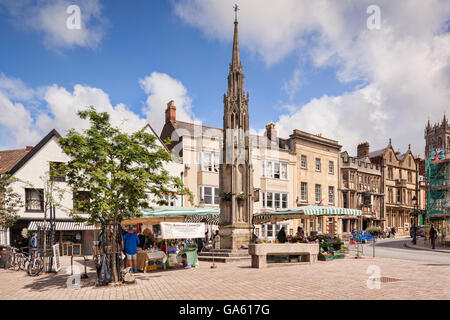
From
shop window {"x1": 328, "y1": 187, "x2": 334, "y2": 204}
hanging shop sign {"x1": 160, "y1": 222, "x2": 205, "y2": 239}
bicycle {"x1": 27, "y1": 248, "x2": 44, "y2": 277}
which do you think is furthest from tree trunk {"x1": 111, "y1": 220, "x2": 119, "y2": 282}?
shop window {"x1": 328, "y1": 187, "x2": 334, "y2": 204}

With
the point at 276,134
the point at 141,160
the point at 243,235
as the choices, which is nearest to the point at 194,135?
the point at 276,134

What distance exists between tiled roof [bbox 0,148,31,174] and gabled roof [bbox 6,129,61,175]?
2.79 feet

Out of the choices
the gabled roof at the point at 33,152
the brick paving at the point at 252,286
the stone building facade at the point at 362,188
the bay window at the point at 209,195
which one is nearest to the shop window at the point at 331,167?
the stone building facade at the point at 362,188

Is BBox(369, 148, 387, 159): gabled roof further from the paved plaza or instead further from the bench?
the paved plaza

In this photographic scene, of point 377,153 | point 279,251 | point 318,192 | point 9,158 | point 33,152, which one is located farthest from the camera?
point 377,153

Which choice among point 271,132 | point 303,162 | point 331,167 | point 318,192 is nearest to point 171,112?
point 271,132

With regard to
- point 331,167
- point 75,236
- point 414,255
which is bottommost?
point 414,255

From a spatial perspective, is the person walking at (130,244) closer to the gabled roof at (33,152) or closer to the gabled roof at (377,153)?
the gabled roof at (33,152)

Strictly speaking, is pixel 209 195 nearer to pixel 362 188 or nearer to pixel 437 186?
pixel 362 188

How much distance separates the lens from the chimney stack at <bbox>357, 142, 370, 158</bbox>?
53269mm

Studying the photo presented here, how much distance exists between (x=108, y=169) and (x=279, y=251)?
7.81 metres

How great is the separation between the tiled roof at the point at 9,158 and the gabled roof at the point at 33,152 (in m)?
0.85

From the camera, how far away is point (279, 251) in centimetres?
1614
